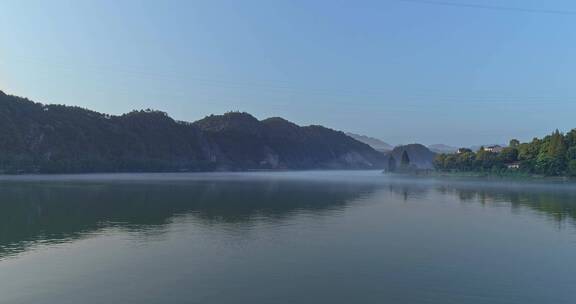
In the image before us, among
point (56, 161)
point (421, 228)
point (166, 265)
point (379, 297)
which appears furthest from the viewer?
point (56, 161)

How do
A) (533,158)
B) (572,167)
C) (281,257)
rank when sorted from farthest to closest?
(533,158), (572,167), (281,257)

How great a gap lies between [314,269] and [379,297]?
5399 millimetres

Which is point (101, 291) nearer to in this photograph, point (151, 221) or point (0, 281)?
point (0, 281)

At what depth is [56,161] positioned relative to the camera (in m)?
194

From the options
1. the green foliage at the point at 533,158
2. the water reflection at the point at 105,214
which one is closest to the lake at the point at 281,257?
the water reflection at the point at 105,214

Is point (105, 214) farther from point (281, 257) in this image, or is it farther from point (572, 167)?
point (572, 167)

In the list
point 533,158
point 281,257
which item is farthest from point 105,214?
point 533,158

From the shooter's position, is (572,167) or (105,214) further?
(572,167)

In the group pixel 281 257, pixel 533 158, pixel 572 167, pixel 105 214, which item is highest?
pixel 533 158

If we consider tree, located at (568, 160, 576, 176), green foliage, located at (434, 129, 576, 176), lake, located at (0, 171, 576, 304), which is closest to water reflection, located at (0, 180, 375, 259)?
lake, located at (0, 171, 576, 304)

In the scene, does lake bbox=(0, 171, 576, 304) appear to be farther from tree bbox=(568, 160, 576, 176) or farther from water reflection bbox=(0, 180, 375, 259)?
tree bbox=(568, 160, 576, 176)

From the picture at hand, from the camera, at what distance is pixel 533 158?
150875 mm

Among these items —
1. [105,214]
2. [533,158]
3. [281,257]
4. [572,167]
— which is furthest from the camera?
[533,158]

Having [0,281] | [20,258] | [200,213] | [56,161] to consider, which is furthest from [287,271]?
[56,161]
